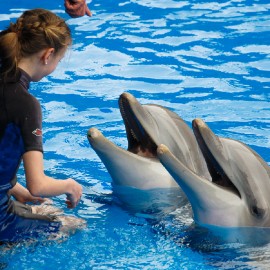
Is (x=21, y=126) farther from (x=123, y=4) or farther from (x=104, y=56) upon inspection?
(x=123, y=4)

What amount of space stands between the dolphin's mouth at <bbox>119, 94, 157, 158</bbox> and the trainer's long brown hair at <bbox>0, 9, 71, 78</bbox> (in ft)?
3.57

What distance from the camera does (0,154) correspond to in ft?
17.6

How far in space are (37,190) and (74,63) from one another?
5.87 metres

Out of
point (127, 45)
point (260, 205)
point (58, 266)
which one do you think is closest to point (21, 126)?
point (58, 266)

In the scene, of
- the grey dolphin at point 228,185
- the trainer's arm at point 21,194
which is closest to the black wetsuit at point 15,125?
the trainer's arm at point 21,194

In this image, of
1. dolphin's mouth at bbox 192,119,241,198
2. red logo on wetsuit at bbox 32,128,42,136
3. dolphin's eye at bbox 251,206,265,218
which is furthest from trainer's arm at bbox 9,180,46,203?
dolphin's eye at bbox 251,206,265,218

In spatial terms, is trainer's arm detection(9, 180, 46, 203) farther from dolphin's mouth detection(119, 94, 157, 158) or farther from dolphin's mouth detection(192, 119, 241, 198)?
dolphin's mouth detection(192, 119, 241, 198)

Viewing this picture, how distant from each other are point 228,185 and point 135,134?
922 mm

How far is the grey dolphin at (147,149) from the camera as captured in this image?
628 centimetres

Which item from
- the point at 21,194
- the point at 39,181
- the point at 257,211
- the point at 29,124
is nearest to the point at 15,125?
the point at 29,124

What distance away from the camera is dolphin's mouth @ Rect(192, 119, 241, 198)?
228 inches

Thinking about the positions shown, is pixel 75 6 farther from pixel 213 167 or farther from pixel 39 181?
pixel 39 181

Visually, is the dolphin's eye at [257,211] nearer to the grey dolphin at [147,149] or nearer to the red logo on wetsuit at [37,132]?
the grey dolphin at [147,149]

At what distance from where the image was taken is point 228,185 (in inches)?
233
